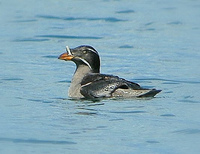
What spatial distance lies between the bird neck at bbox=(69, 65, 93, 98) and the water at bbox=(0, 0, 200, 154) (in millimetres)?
177

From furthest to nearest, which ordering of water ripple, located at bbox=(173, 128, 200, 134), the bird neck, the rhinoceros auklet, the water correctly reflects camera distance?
the bird neck, the rhinoceros auklet, water ripple, located at bbox=(173, 128, 200, 134), the water

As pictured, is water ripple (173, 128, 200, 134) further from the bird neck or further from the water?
the bird neck

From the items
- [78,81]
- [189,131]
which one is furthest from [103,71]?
[189,131]

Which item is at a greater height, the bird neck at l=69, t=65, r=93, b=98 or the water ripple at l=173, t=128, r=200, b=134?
the bird neck at l=69, t=65, r=93, b=98

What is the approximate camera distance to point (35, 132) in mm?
15539

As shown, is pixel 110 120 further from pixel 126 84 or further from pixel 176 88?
pixel 176 88

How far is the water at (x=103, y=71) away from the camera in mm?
15266

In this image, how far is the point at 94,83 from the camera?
59.5ft

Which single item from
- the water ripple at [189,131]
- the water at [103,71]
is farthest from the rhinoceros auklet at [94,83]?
the water ripple at [189,131]

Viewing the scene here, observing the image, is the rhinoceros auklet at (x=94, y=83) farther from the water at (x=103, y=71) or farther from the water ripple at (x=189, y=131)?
the water ripple at (x=189, y=131)

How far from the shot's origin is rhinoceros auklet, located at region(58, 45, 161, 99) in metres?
17.7

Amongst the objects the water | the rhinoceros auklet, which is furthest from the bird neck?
the water

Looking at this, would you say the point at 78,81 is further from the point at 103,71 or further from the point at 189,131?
the point at 189,131

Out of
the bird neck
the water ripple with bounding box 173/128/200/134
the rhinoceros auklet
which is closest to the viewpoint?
the water ripple with bounding box 173/128/200/134
